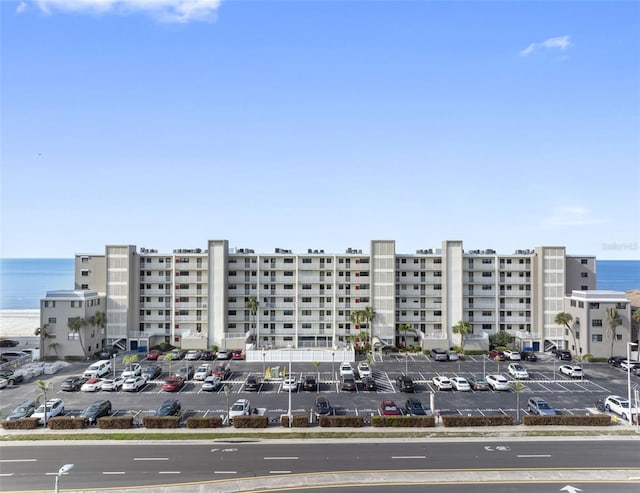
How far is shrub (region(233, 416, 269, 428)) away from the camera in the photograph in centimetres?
4088

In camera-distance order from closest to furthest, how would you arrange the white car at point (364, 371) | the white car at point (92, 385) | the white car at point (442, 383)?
1. the white car at point (92, 385)
2. the white car at point (442, 383)
3. the white car at point (364, 371)

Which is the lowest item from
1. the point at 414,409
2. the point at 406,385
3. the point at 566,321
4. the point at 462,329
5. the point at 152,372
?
the point at 152,372

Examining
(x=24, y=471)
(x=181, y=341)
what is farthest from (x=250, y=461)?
(x=181, y=341)

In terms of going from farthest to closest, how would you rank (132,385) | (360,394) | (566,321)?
(566,321), (132,385), (360,394)

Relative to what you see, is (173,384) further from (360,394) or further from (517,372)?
(517,372)

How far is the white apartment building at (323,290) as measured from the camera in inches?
3307

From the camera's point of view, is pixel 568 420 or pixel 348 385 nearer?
pixel 568 420

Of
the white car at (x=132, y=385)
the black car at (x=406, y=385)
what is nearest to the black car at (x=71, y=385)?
the white car at (x=132, y=385)

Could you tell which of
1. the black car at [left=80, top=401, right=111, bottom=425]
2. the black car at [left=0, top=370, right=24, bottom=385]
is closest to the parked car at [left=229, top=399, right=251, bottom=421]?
the black car at [left=80, top=401, right=111, bottom=425]

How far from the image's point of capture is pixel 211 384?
56406mm

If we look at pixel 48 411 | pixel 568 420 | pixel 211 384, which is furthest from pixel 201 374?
pixel 568 420

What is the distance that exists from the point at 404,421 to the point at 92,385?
1514 inches

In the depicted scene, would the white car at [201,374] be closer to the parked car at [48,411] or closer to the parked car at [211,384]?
the parked car at [211,384]

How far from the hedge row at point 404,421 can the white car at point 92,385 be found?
35.5 metres
